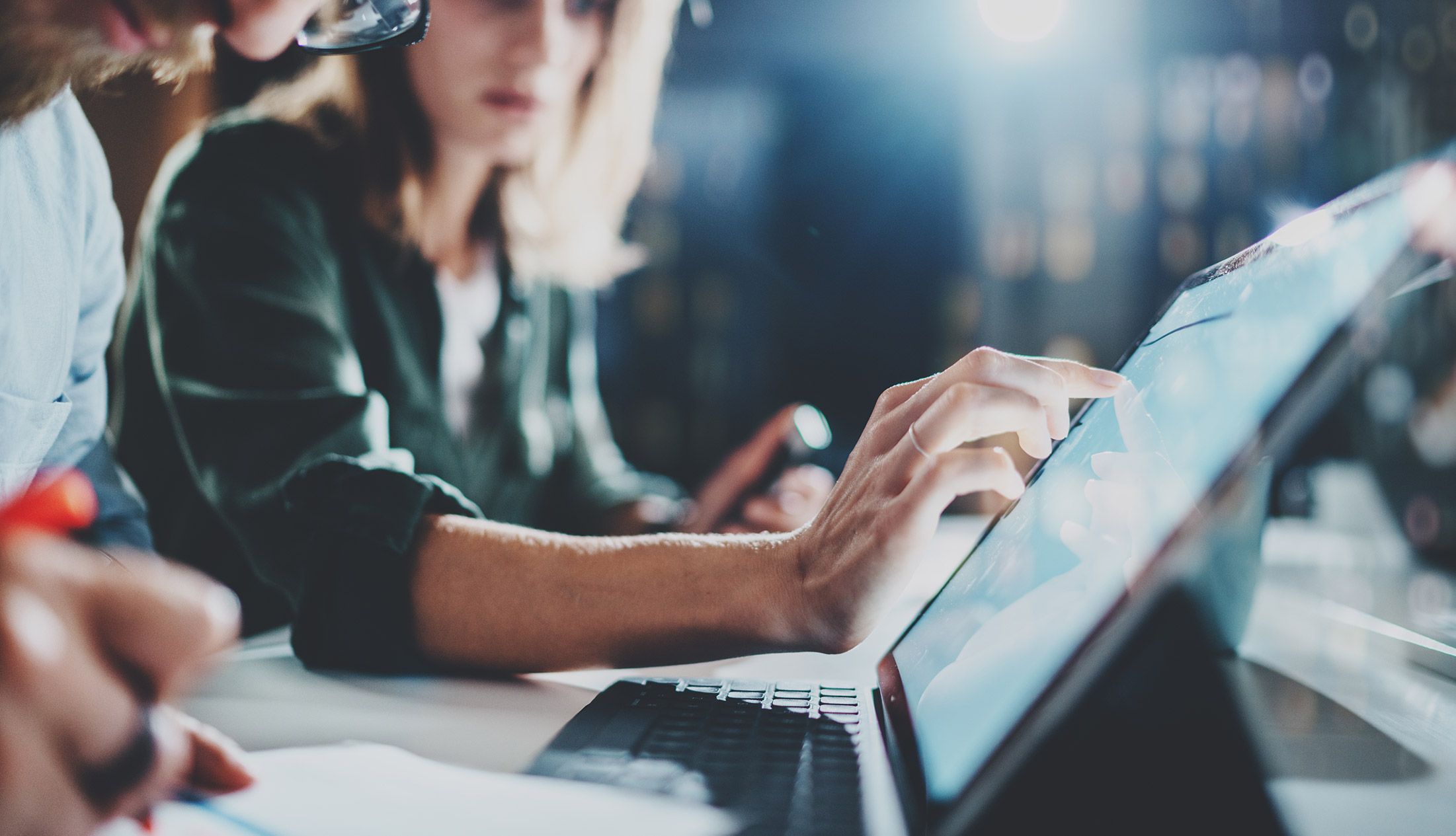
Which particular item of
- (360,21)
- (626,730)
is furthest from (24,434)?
(626,730)

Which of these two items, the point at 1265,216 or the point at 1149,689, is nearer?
the point at 1149,689

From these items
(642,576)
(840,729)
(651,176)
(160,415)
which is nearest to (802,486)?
(642,576)

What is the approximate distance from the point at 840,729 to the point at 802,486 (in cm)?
54

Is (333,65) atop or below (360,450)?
atop

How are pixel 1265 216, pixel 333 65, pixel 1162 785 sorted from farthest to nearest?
pixel 1265 216 → pixel 333 65 → pixel 1162 785

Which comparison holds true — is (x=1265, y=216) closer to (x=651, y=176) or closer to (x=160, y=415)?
(x=651, y=176)

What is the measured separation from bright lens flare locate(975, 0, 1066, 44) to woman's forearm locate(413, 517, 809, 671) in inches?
69.9

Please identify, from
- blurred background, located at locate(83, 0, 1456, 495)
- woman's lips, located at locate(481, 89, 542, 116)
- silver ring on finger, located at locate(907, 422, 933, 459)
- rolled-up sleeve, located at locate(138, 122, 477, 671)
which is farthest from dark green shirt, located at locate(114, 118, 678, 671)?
blurred background, located at locate(83, 0, 1456, 495)

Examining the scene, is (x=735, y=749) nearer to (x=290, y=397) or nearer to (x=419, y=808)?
(x=419, y=808)

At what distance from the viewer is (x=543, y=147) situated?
51.5 inches

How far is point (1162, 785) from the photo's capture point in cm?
38

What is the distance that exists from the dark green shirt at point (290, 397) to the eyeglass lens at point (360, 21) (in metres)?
0.23

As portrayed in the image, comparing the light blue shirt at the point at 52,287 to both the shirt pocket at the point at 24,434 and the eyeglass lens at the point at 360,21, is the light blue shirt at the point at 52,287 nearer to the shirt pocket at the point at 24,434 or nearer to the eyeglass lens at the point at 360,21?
the shirt pocket at the point at 24,434

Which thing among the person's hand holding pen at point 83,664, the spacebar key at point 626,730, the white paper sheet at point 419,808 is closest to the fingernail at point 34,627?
the person's hand holding pen at point 83,664
